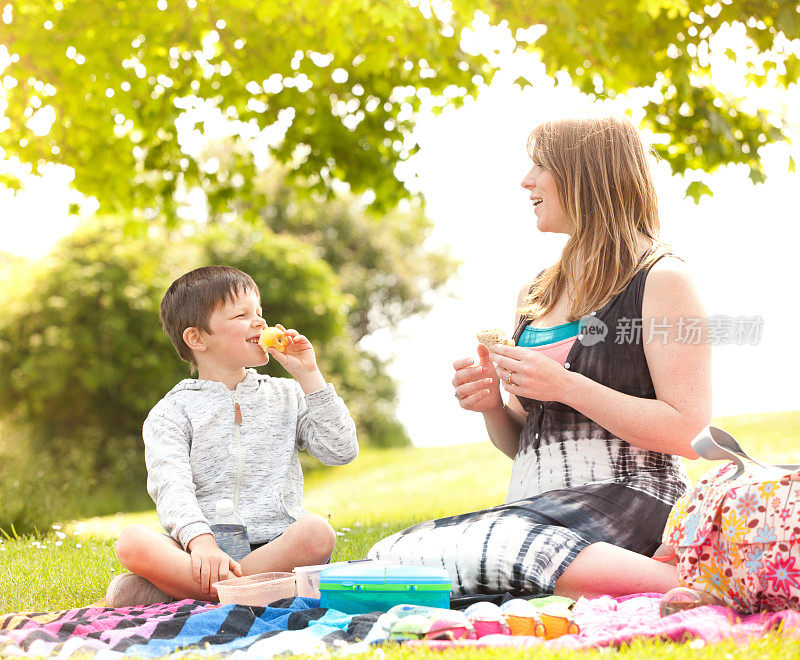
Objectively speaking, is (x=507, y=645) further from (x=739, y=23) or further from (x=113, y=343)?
(x=113, y=343)

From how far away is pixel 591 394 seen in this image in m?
2.70

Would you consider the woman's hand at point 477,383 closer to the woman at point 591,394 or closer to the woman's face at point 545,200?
the woman at point 591,394

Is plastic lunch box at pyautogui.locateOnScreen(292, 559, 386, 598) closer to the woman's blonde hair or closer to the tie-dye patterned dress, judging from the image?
the tie-dye patterned dress

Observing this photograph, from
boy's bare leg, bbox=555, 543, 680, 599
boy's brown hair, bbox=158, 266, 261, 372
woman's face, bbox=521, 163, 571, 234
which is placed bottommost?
boy's bare leg, bbox=555, 543, 680, 599

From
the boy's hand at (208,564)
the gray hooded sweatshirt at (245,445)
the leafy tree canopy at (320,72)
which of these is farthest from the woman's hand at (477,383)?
the leafy tree canopy at (320,72)

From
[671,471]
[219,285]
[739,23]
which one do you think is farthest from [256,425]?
[739,23]

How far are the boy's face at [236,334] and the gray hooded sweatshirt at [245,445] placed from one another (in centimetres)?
11

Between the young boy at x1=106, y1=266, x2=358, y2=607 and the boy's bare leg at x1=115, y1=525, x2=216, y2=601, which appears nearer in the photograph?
the boy's bare leg at x1=115, y1=525, x2=216, y2=601

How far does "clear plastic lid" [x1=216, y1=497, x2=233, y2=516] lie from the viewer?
3.13 m

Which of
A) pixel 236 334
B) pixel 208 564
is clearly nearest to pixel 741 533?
pixel 208 564

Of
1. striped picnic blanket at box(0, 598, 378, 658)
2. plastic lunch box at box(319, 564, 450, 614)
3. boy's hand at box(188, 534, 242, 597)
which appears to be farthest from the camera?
boy's hand at box(188, 534, 242, 597)

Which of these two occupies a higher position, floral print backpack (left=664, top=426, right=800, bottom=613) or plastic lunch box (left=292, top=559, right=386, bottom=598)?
floral print backpack (left=664, top=426, right=800, bottom=613)

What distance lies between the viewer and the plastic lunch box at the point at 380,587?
244cm

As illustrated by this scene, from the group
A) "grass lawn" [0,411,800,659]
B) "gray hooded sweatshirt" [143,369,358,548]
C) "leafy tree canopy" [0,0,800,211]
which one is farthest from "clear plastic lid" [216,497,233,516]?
Answer: "leafy tree canopy" [0,0,800,211]
